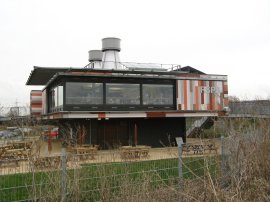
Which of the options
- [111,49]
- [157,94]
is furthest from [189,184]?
[111,49]

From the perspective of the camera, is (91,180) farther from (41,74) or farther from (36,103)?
(36,103)

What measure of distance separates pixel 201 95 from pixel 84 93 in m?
8.37

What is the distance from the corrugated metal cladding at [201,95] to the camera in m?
24.6

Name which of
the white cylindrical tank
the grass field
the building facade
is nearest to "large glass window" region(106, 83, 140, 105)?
the building facade

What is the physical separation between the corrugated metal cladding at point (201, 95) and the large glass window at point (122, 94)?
121 inches

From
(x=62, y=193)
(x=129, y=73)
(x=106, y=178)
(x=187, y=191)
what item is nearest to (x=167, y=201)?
(x=187, y=191)

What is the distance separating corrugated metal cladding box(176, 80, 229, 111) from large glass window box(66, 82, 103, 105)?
5.64m

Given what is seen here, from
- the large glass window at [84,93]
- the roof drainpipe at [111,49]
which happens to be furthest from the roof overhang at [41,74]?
the roof drainpipe at [111,49]

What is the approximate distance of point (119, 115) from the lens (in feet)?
71.6

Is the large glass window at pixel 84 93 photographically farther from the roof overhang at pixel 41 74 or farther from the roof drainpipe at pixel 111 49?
the roof drainpipe at pixel 111 49

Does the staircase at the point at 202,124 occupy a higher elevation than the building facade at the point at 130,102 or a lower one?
lower

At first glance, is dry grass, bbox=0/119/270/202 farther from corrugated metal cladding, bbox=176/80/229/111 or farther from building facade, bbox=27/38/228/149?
corrugated metal cladding, bbox=176/80/229/111

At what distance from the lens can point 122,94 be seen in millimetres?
23031

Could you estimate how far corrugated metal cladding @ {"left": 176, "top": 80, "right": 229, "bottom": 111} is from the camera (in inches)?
969
